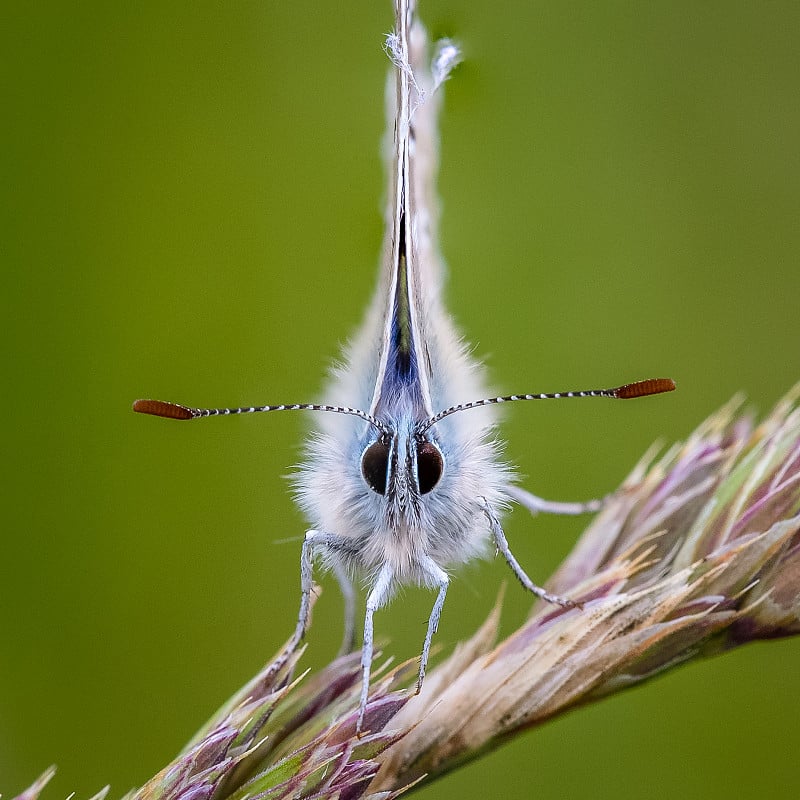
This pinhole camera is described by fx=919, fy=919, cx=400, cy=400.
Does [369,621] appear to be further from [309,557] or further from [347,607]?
[347,607]

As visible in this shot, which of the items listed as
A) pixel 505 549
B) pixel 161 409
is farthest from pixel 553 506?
pixel 161 409

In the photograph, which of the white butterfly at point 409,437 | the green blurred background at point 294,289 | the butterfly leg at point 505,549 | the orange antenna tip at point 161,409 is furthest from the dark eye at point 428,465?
the green blurred background at point 294,289

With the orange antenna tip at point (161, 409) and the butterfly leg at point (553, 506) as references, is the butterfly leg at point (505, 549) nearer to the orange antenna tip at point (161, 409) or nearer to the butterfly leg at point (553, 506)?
the butterfly leg at point (553, 506)

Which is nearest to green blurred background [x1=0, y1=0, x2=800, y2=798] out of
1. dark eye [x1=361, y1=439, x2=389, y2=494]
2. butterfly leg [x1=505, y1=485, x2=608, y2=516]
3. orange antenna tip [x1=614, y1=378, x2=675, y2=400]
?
butterfly leg [x1=505, y1=485, x2=608, y2=516]

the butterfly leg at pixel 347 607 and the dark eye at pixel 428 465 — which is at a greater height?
the dark eye at pixel 428 465

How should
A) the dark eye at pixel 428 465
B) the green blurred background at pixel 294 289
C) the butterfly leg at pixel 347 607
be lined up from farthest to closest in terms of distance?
the green blurred background at pixel 294 289, the butterfly leg at pixel 347 607, the dark eye at pixel 428 465

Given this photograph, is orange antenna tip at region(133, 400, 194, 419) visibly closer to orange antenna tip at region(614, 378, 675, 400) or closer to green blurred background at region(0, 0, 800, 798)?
green blurred background at region(0, 0, 800, 798)

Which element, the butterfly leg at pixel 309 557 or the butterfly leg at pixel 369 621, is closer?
the butterfly leg at pixel 369 621
